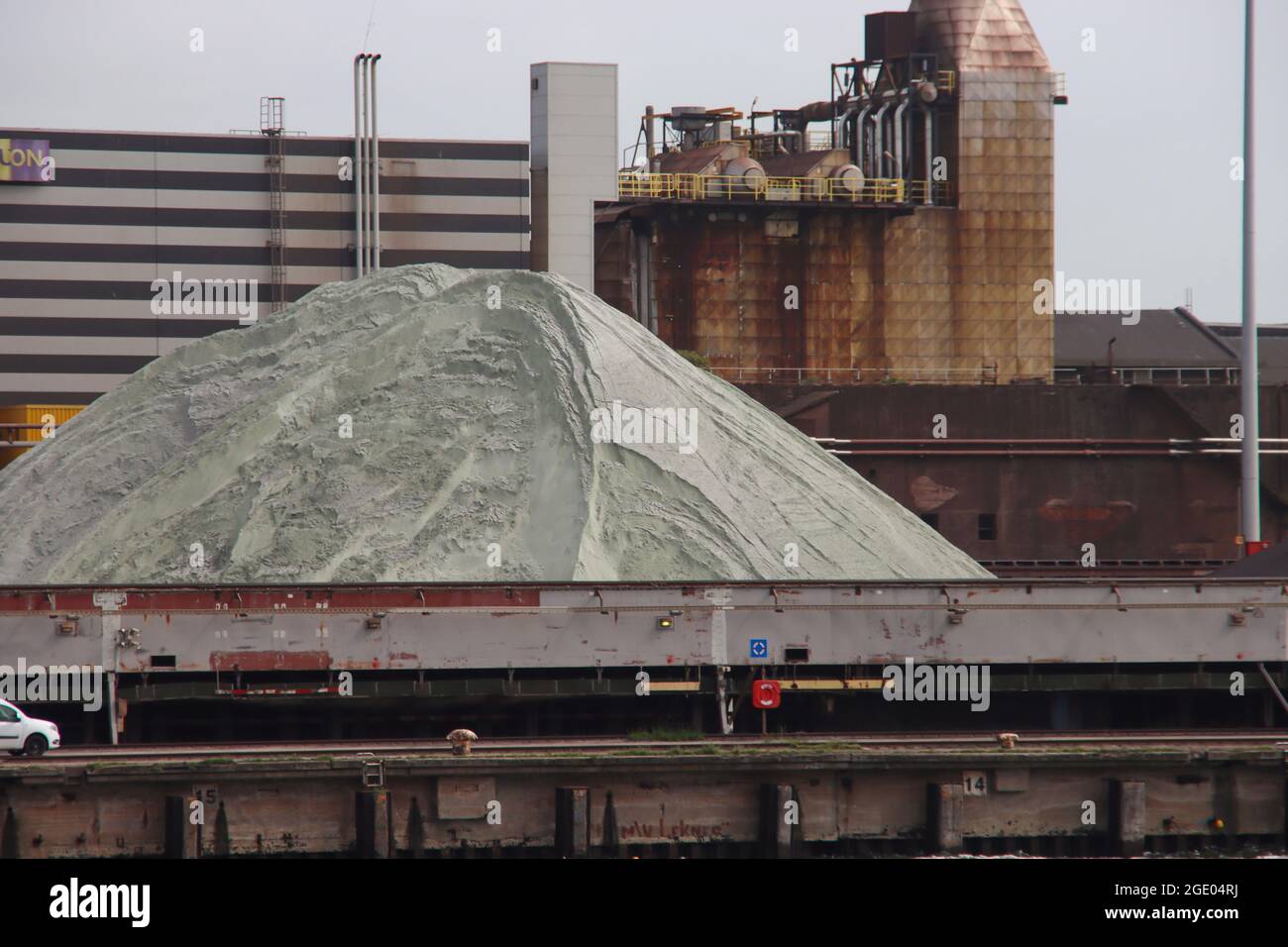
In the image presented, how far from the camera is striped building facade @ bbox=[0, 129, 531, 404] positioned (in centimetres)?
6362

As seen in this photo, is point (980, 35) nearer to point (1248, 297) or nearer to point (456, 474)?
point (1248, 297)

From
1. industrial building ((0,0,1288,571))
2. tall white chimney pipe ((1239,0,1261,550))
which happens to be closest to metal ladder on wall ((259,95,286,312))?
industrial building ((0,0,1288,571))

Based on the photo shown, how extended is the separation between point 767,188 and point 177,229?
68.0ft

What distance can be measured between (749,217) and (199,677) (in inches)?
1387

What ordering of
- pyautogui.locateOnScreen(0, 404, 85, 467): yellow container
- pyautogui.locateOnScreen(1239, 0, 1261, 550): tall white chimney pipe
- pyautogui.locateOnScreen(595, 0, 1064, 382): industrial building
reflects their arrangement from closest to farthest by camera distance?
pyautogui.locateOnScreen(1239, 0, 1261, 550): tall white chimney pipe → pyautogui.locateOnScreen(0, 404, 85, 467): yellow container → pyautogui.locateOnScreen(595, 0, 1064, 382): industrial building

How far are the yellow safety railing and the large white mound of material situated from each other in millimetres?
20789

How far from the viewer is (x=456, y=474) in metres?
34.8

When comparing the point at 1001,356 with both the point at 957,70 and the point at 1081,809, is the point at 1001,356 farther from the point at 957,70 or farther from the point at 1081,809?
the point at 1081,809

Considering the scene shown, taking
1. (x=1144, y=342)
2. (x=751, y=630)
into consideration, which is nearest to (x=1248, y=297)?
(x=751, y=630)

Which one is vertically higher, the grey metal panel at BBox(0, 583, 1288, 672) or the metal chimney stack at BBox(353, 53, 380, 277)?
the metal chimney stack at BBox(353, 53, 380, 277)

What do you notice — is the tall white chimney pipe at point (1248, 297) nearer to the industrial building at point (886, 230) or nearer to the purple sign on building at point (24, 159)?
the industrial building at point (886, 230)

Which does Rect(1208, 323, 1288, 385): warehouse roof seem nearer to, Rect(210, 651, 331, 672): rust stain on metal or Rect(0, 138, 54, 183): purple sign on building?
Rect(0, 138, 54, 183): purple sign on building

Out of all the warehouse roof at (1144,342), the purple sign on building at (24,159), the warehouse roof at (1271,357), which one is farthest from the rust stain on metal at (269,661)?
the warehouse roof at (1271,357)
